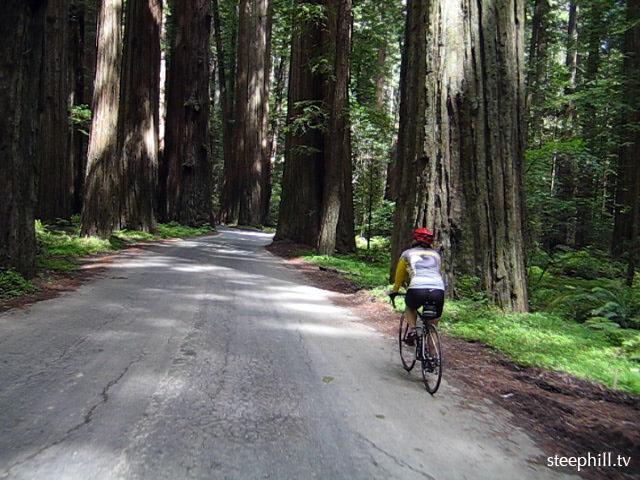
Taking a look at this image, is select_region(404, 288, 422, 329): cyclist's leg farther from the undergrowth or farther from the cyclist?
the undergrowth

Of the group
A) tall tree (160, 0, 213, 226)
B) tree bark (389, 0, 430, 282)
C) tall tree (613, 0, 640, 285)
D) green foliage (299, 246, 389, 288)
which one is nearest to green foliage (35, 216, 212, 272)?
tall tree (160, 0, 213, 226)

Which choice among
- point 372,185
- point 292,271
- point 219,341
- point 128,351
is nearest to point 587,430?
point 219,341

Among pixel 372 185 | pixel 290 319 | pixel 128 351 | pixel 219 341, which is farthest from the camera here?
pixel 372 185

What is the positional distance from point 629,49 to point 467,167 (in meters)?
12.6

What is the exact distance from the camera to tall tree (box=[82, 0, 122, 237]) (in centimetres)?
1476

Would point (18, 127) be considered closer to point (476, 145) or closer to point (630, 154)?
point (476, 145)

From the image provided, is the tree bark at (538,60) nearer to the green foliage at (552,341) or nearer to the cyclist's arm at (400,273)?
the green foliage at (552,341)

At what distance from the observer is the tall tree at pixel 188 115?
24938 millimetres

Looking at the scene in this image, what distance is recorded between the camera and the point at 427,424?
14.1 feet

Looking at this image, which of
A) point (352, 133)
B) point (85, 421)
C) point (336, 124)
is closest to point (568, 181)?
point (352, 133)

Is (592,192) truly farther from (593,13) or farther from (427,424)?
(427,424)

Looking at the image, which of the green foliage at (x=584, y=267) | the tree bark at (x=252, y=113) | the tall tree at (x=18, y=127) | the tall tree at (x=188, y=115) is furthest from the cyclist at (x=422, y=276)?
the tree bark at (x=252, y=113)

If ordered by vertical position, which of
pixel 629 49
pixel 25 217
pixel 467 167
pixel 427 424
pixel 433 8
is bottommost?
pixel 427 424

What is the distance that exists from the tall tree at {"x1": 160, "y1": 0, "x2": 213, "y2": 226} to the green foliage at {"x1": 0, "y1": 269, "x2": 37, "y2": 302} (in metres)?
17.8
